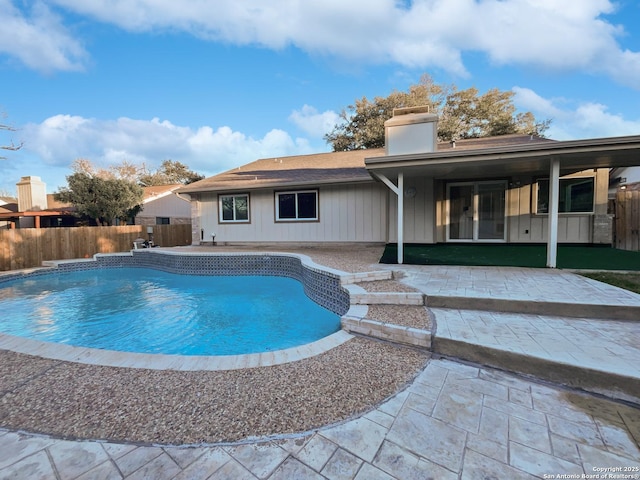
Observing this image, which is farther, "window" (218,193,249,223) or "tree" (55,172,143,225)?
"tree" (55,172,143,225)

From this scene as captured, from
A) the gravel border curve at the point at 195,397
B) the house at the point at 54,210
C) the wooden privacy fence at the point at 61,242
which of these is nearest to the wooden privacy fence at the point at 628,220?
the gravel border curve at the point at 195,397

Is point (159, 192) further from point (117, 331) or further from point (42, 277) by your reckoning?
point (117, 331)

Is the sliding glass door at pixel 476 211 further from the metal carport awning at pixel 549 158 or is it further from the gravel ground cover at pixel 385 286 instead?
the gravel ground cover at pixel 385 286

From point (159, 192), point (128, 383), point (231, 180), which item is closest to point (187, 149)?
point (159, 192)

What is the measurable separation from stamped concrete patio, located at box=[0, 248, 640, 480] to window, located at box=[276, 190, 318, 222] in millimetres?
7928

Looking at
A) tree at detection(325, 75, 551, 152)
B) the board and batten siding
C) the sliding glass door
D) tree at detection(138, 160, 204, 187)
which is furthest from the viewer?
tree at detection(138, 160, 204, 187)

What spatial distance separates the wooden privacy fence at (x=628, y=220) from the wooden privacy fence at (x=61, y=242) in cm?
1687

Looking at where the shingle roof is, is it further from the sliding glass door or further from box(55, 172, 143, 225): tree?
box(55, 172, 143, 225): tree

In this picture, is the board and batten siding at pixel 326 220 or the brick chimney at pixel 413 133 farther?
the board and batten siding at pixel 326 220

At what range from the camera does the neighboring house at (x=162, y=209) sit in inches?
741

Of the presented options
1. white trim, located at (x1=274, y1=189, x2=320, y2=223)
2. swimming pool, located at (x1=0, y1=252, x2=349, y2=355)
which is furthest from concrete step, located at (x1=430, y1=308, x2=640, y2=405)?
white trim, located at (x1=274, y1=189, x2=320, y2=223)

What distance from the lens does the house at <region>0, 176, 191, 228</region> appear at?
1742 centimetres

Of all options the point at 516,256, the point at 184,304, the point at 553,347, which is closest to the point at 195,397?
the point at 553,347

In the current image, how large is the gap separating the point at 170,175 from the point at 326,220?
3033 centimetres
